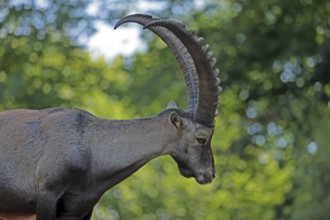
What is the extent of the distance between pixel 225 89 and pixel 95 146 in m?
15.1

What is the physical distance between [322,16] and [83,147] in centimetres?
1560

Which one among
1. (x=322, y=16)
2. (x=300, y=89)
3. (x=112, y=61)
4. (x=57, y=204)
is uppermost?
(x=57, y=204)

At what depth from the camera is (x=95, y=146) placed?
6.14 meters

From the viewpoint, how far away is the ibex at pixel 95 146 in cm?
598

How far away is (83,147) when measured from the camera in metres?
6.10

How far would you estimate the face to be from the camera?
20.2 ft

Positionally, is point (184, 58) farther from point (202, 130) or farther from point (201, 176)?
point (201, 176)

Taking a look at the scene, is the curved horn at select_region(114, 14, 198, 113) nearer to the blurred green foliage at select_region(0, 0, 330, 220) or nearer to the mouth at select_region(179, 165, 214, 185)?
the mouth at select_region(179, 165, 214, 185)

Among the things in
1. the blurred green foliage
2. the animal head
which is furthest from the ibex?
the blurred green foliage

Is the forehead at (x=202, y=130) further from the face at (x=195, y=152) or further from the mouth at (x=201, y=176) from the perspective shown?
the mouth at (x=201, y=176)

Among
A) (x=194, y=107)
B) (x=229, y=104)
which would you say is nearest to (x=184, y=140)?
(x=194, y=107)

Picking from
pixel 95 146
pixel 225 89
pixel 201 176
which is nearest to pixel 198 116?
pixel 201 176

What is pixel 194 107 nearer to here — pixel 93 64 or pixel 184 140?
pixel 184 140

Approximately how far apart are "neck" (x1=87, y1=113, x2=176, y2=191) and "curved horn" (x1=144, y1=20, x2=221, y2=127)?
0.23 m
